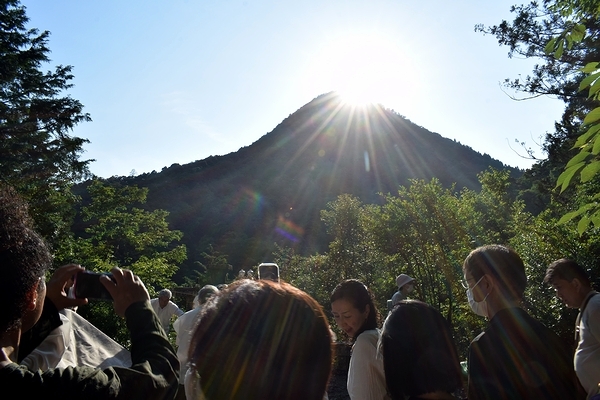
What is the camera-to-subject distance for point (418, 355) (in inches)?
74.2

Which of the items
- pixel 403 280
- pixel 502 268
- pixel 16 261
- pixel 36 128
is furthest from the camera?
pixel 36 128

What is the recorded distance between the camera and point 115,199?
21328 millimetres

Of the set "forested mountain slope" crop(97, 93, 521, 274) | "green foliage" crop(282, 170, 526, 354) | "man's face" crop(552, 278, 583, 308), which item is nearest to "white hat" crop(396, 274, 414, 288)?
"green foliage" crop(282, 170, 526, 354)

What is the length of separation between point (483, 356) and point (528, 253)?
7.12 metres

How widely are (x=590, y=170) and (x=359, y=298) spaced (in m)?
1.39

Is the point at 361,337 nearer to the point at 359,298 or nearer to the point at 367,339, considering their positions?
the point at 367,339

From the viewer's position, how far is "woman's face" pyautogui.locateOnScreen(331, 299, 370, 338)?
8.64 ft

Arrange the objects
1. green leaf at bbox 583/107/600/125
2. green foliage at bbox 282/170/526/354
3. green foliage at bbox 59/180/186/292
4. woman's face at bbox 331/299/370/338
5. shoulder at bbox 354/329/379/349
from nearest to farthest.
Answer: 1. green leaf at bbox 583/107/600/125
2. shoulder at bbox 354/329/379/349
3. woman's face at bbox 331/299/370/338
4. green foliage at bbox 59/180/186/292
5. green foliage at bbox 282/170/526/354

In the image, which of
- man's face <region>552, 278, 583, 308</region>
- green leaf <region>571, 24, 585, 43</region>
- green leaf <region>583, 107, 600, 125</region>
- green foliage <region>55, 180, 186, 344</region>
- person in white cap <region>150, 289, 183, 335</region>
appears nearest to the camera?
green leaf <region>583, 107, 600, 125</region>

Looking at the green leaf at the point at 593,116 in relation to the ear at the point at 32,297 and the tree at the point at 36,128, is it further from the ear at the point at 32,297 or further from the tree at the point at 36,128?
the tree at the point at 36,128

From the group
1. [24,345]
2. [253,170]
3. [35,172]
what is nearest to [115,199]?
[35,172]

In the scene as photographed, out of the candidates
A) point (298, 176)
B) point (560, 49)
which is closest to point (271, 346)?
point (560, 49)

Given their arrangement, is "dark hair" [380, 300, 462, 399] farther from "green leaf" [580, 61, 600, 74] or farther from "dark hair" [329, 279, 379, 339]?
"green leaf" [580, 61, 600, 74]

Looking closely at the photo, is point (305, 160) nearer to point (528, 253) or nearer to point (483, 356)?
point (528, 253)
